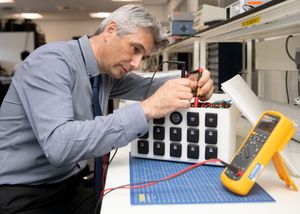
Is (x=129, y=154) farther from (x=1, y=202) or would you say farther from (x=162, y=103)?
(x=1, y=202)

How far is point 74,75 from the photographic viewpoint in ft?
3.30

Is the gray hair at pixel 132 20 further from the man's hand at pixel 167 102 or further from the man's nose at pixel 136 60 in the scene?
the man's hand at pixel 167 102

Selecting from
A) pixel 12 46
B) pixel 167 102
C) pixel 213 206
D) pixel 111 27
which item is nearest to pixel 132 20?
pixel 111 27

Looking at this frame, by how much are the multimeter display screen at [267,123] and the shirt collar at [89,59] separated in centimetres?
59

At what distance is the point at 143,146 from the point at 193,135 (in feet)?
0.53

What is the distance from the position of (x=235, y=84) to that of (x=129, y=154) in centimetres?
42

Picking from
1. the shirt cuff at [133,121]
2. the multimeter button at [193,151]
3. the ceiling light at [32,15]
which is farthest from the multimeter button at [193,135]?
the ceiling light at [32,15]

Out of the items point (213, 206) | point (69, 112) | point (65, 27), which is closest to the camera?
point (213, 206)

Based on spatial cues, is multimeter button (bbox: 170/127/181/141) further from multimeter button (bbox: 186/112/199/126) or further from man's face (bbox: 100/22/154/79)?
man's face (bbox: 100/22/154/79)

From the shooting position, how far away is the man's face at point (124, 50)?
1050mm

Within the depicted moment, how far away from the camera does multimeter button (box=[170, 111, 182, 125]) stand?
0.91 meters

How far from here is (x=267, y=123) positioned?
0.75 m

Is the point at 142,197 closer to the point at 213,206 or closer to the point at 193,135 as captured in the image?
the point at 213,206

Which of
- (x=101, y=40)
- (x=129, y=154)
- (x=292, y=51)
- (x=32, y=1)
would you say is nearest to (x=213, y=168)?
(x=129, y=154)
